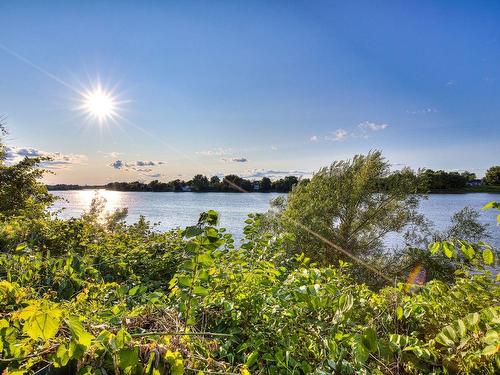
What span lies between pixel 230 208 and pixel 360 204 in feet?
85.5

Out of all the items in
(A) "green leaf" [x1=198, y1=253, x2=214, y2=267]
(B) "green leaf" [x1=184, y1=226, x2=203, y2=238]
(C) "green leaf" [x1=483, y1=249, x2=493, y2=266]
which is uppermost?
(B) "green leaf" [x1=184, y1=226, x2=203, y2=238]

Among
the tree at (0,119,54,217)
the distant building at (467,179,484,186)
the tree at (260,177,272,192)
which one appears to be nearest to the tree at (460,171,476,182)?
the distant building at (467,179,484,186)

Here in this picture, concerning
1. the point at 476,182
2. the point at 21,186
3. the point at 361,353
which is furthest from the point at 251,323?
the point at 476,182

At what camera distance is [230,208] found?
43750mm

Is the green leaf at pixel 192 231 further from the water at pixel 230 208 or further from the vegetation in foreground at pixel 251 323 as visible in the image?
the water at pixel 230 208

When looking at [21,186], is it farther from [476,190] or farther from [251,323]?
[476,190]

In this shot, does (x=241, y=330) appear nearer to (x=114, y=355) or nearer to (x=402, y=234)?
(x=114, y=355)

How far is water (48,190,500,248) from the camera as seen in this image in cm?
2515

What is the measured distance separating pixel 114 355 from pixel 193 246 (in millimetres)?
460

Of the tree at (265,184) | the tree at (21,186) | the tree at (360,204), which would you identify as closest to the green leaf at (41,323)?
the tree at (21,186)

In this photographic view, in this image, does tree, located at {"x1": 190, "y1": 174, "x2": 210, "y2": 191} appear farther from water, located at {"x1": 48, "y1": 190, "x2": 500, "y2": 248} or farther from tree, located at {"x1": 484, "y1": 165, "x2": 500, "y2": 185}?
tree, located at {"x1": 484, "y1": 165, "x2": 500, "y2": 185}

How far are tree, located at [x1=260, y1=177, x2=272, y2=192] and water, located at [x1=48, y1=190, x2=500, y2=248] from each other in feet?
4.68

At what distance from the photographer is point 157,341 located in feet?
4.10

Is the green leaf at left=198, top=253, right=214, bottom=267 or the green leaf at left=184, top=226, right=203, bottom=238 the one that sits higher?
the green leaf at left=184, top=226, right=203, bottom=238
